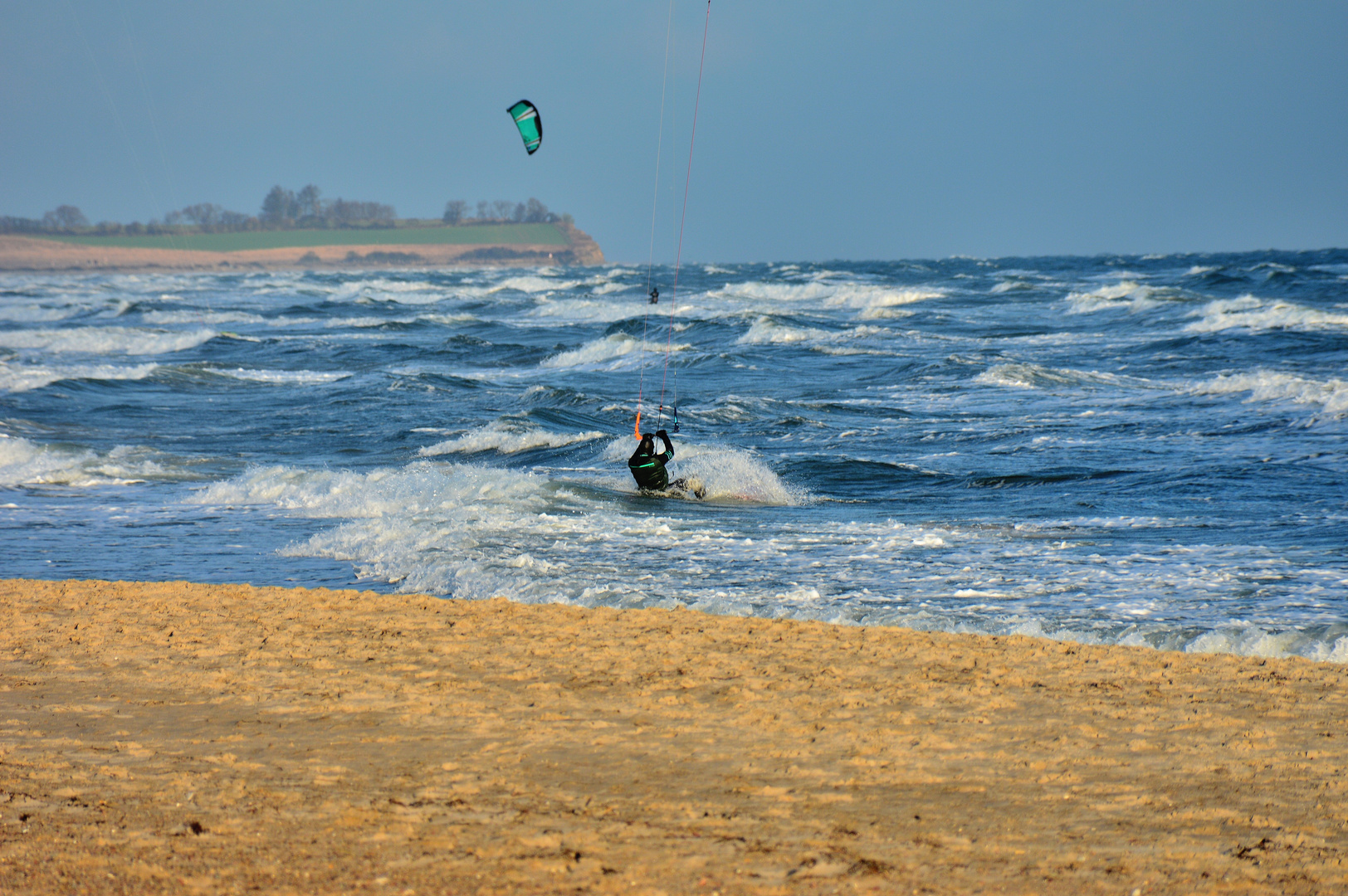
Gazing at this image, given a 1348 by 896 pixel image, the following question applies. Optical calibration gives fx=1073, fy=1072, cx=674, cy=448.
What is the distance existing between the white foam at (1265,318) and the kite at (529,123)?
76.0 ft

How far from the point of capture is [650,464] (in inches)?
452

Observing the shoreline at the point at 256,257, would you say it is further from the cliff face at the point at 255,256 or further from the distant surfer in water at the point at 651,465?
the distant surfer in water at the point at 651,465

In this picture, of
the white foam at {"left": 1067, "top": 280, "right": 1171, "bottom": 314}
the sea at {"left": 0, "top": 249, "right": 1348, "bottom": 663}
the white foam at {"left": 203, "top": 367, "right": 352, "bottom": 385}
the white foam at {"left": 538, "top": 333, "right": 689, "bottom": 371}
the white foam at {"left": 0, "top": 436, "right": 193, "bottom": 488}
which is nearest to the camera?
the sea at {"left": 0, "top": 249, "right": 1348, "bottom": 663}

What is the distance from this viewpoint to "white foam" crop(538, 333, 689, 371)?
91.8 feet

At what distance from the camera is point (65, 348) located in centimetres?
3238

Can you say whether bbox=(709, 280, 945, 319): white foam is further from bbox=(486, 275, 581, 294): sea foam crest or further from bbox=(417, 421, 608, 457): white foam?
bbox=(417, 421, 608, 457): white foam

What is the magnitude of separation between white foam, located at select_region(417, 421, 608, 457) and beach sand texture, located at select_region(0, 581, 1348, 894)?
890 cm

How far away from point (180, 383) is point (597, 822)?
23093 mm

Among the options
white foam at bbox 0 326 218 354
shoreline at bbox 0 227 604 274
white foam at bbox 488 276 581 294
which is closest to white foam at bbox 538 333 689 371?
white foam at bbox 0 326 218 354

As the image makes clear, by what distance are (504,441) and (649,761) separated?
12060 millimetres

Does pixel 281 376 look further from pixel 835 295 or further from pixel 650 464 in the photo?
pixel 835 295

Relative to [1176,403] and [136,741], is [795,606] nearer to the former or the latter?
[136,741]

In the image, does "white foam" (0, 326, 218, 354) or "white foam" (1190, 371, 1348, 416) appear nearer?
"white foam" (1190, 371, 1348, 416)

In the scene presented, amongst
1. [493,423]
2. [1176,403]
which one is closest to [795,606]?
[493,423]
